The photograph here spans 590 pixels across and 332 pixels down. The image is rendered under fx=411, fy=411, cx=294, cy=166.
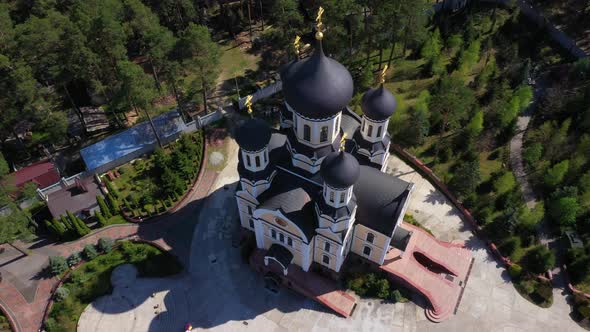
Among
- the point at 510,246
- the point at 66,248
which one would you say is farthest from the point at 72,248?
the point at 510,246

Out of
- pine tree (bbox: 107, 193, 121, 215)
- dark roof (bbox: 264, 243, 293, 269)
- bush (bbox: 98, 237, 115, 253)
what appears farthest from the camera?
pine tree (bbox: 107, 193, 121, 215)

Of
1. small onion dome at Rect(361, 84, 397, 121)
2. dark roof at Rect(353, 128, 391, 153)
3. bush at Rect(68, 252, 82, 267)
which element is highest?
small onion dome at Rect(361, 84, 397, 121)

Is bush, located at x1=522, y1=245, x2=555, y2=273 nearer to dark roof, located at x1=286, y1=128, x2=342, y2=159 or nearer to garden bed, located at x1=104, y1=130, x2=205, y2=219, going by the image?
dark roof, located at x1=286, y1=128, x2=342, y2=159

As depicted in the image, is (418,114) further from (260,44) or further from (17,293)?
(17,293)

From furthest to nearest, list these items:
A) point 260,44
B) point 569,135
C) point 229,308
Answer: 1. point 260,44
2. point 569,135
3. point 229,308

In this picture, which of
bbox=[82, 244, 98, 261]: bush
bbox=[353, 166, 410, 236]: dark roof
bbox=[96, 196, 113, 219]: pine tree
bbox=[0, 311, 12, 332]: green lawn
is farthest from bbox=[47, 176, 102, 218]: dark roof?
bbox=[353, 166, 410, 236]: dark roof

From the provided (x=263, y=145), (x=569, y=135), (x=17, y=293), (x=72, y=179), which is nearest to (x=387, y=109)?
(x=263, y=145)

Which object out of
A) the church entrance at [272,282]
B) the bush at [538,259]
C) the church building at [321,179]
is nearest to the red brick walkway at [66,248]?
the church building at [321,179]

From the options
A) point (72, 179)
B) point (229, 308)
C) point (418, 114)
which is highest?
point (418, 114)
